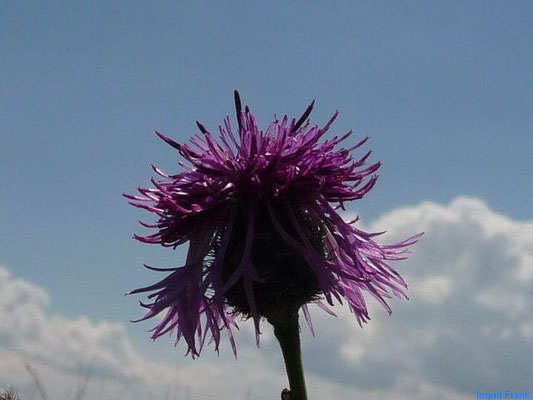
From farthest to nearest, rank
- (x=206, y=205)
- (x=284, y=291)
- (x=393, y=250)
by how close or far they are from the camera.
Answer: (x=393, y=250)
(x=206, y=205)
(x=284, y=291)

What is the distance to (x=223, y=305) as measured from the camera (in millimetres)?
5090

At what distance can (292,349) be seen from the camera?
5109 mm

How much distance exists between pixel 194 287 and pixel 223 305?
21cm

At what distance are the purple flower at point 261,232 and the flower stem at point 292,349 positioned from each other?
0.28ft

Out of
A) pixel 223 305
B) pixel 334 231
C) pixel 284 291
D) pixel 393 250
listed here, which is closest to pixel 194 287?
pixel 223 305

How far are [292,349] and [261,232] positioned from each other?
2.43ft

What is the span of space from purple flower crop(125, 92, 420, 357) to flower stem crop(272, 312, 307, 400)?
0.28 ft

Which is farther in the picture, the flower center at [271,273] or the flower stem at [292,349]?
the flower center at [271,273]

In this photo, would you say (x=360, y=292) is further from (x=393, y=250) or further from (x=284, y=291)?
(x=284, y=291)

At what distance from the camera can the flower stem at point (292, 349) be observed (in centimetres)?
491

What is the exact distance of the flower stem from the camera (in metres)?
4.91

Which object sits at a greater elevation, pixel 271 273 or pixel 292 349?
pixel 271 273

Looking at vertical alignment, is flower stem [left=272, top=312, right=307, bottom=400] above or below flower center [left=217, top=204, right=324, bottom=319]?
below

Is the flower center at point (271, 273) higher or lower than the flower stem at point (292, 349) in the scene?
higher
